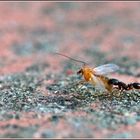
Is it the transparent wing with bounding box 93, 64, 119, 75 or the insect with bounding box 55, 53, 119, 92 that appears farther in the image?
the transparent wing with bounding box 93, 64, 119, 75

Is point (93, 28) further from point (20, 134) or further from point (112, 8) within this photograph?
point (20, 134)

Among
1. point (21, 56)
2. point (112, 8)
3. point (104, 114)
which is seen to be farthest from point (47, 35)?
point (104, 114)

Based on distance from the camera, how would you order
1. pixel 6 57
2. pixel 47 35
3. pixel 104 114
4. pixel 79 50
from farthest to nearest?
pixel 47 35 → pixel 79 50 → pixel 6 57 → pixel 104 114

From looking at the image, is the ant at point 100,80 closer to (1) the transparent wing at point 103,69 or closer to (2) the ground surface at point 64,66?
(1) the transparent wing at point 103,69

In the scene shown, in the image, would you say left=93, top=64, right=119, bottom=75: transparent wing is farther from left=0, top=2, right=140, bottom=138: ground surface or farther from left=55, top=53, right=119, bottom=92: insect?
left=0, top=2, right=140, bottom=138: ground surface

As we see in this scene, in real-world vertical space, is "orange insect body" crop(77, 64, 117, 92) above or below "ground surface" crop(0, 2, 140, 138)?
above

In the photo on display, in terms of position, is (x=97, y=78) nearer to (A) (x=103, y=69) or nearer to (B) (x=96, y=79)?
(B) (x=96, y=79)

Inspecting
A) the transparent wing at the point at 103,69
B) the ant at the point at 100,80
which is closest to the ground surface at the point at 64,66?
the ant at the point at 100,80

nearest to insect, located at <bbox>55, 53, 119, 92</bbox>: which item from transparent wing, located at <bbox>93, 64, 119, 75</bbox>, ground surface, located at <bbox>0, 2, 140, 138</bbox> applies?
transparent wing, located at <bbox>93, 64, 119, 75</bbox>
